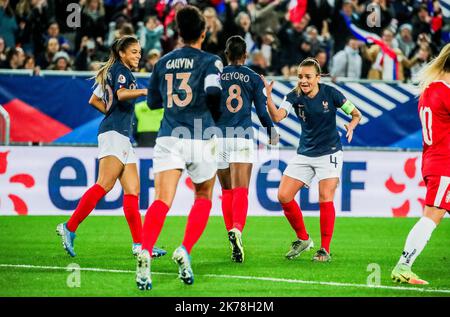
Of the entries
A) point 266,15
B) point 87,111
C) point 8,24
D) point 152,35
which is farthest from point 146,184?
point 266,15

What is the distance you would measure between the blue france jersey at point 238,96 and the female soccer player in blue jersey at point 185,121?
2400 millimetres

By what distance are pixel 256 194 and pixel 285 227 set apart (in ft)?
4.91

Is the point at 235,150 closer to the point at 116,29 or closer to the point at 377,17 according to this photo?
the point at 116,29

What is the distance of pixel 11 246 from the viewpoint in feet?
34.9

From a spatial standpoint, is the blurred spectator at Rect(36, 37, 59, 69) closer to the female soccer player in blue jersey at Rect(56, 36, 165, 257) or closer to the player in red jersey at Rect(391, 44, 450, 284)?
the female soccer player in blue jersey at Rect(56, 36, 165, 257)

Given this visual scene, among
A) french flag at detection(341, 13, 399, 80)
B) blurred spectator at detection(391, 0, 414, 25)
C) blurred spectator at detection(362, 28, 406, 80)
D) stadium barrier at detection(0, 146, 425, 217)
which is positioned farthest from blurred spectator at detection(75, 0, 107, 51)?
blurred spectator at detection(391, 0, 414, 25)

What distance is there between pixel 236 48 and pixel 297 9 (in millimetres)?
8880

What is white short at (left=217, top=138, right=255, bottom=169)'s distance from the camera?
10.0m

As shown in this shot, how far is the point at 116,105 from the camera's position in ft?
31.4

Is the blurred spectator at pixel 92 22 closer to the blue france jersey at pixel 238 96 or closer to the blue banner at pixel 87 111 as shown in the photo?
the blue banner at pixel 87 111
